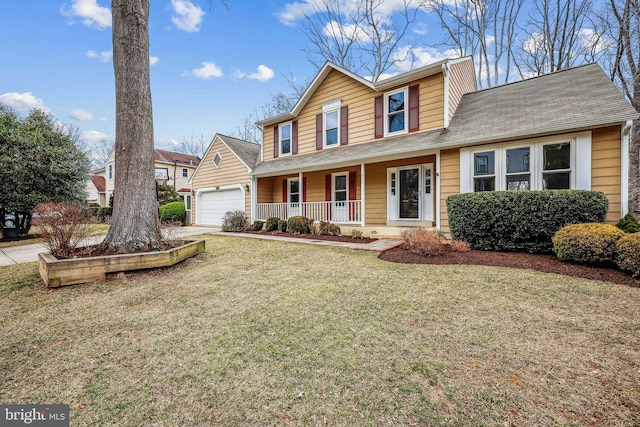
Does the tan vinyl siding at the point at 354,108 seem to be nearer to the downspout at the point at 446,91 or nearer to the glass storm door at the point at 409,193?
the downspout at the point at 446,91

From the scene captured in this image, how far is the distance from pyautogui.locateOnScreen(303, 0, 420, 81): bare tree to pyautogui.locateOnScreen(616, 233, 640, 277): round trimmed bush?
1708 centimetres

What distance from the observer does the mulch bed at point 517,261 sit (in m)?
4.36

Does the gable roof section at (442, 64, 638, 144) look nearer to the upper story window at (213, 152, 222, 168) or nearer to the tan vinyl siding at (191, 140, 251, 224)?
the tan vinyl siding at (191, 140, 251, 224)

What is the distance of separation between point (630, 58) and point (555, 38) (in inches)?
178

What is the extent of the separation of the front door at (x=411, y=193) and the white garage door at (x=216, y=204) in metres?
7.32

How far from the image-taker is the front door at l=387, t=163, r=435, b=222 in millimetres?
9461

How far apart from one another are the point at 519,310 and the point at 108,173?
35.2m

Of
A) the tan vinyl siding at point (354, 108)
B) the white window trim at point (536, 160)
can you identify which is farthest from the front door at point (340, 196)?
the white window trim at point (536, 160)

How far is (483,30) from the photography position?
16.7m

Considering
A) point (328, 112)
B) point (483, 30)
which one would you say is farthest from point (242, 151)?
point (483, 30)

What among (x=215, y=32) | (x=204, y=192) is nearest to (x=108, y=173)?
(x=204, y=192)

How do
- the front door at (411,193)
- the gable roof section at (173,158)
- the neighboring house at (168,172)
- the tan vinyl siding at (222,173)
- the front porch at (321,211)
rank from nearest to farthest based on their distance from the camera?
the front door at (411,193), the front porch at (321,211), the tan vinyl siding at (222,173), the neighboring house at (168,172), the gable roof section at (173,158)

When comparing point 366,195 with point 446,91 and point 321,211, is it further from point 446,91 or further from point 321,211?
point 446,91

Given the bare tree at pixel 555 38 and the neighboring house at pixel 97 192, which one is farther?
the neighboring house at pixel 97 192
